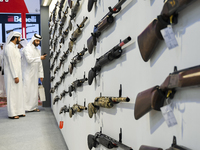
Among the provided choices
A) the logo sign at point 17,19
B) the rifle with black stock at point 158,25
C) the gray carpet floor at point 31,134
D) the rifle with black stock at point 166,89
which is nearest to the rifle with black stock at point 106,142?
the rifle with black stock at point 166,89

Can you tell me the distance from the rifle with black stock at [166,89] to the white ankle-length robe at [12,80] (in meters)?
5.38

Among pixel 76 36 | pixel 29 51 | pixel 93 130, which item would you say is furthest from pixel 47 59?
pixel 93 130

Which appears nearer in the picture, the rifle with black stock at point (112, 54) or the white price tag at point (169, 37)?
the white price tag at point (169, 37)

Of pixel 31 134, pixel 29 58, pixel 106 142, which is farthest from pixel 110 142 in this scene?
pixel 29 58

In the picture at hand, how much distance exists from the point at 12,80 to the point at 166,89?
568cm

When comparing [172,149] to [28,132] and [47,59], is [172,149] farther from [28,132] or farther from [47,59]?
[47,59]

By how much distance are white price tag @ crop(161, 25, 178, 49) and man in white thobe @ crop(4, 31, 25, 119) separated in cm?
554

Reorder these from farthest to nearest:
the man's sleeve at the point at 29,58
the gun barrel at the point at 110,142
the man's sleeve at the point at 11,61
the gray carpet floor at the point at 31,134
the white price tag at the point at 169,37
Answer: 1. the man's sleeve at the point at 29,58
2. the man's sleeve at the point at 11,61
3. the gray carpet floor at the point at 31,134
4. the gun barrel at the point at 110,142
5. the white price tag at the point at 169,37

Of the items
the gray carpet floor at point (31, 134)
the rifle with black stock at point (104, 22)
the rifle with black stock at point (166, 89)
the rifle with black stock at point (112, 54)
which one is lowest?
the gray carpet floor at point (31, 134)

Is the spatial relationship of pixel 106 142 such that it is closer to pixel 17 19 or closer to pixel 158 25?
pixel 158 25

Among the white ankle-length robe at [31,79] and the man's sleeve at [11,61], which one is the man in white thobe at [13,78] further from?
the white ankle-length robe at [31,79]

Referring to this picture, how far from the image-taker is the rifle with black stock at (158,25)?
773 mm

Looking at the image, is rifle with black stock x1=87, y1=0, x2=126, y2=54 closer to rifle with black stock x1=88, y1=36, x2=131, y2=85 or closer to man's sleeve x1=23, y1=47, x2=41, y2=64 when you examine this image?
rifle with black stock x1=88, y1=36, x2=131, y2=85

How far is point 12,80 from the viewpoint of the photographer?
19.8ft
